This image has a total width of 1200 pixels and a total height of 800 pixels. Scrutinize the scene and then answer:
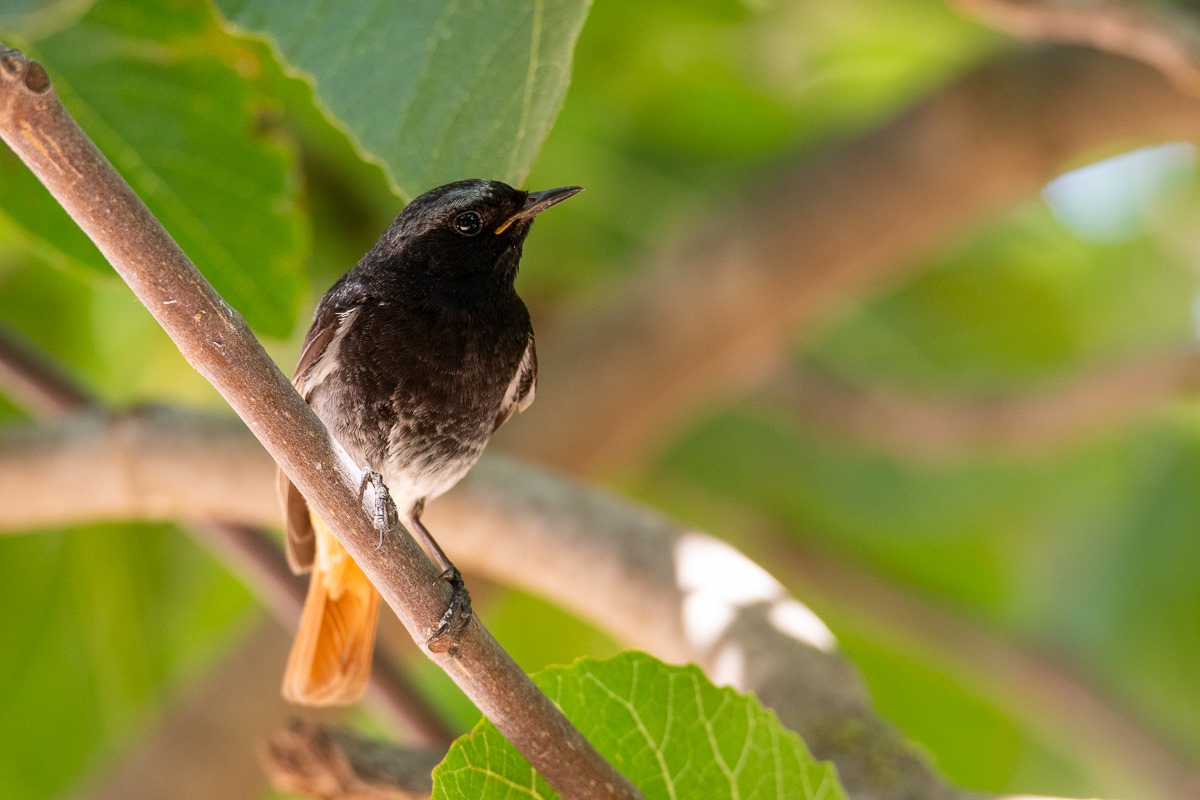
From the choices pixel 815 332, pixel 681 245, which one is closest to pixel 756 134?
pixel 815 332

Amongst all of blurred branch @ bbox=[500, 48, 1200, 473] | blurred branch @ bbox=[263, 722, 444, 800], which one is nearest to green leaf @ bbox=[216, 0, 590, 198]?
blurred branch @ bbox=[263, 722, 444, 800]

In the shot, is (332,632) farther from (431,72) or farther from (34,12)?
(34,12)

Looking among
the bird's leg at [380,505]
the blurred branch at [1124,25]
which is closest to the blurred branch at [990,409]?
the blurred branch at [1124,25]

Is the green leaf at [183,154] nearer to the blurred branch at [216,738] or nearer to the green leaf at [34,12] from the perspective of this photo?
the green leaf at [34,12]

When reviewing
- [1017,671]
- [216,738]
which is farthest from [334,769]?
[1017,671]

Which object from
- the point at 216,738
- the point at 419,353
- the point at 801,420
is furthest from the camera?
the point at 801,420

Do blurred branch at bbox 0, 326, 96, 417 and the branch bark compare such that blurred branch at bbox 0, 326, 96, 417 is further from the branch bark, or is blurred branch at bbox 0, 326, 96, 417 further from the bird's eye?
the branch bark
